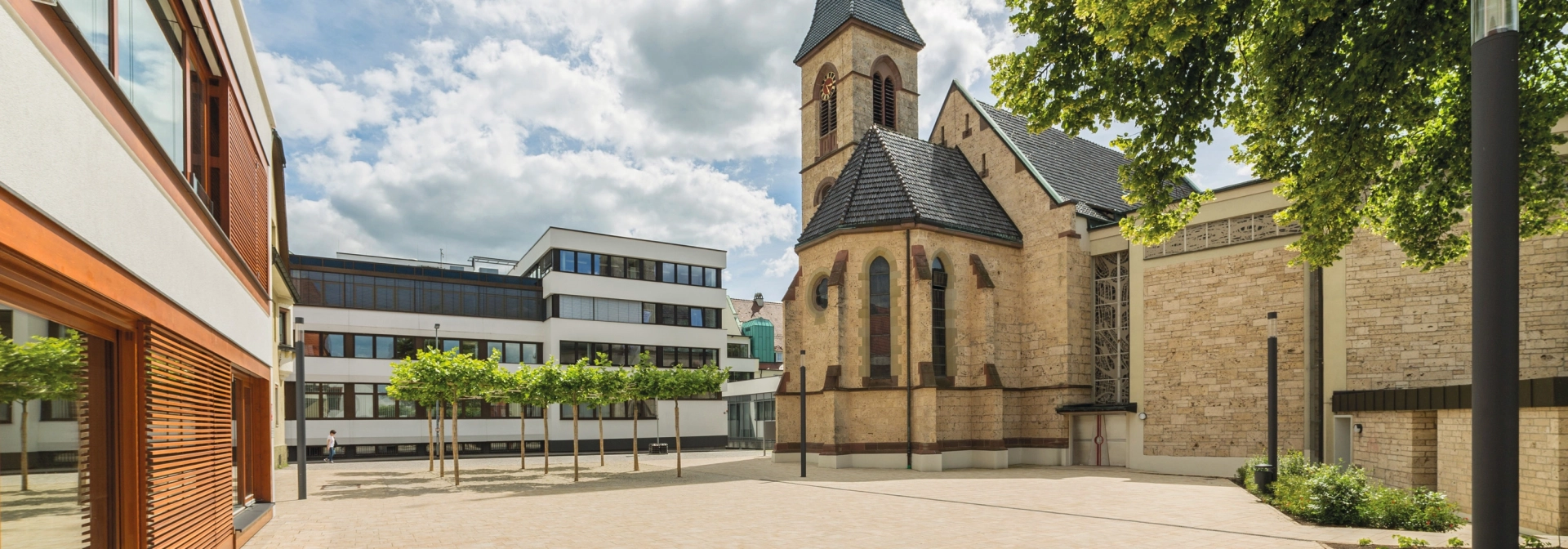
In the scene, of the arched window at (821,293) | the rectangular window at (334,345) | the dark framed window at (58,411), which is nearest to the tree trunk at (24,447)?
the dark framed window at (58,411)

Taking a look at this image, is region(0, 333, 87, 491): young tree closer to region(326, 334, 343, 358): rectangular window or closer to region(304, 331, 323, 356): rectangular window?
region(304, 331, 323, 356): rectangular window

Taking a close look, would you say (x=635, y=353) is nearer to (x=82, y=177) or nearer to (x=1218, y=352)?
(x=1218, y=352)

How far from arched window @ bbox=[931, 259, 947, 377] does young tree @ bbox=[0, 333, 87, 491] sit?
25.3 m

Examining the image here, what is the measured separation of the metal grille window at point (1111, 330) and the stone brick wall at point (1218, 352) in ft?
6.97

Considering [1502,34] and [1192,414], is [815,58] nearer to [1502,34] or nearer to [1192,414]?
[1192,414]

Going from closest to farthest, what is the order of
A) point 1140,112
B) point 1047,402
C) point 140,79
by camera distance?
point 140,79 < point 1140,112 < point 1047,402

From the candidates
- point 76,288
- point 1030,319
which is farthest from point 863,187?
point 76,288

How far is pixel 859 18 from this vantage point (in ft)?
119

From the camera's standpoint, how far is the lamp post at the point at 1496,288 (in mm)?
4301

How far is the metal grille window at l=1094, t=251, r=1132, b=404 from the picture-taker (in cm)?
2891

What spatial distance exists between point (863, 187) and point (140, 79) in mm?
25094

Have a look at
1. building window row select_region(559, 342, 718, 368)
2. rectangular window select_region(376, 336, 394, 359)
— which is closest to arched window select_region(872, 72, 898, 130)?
building window row select_region(559, 342, 718, 368)

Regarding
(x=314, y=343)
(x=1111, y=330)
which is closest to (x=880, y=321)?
(x=1111, y=330)

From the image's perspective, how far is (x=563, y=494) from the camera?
1961 centimetres
